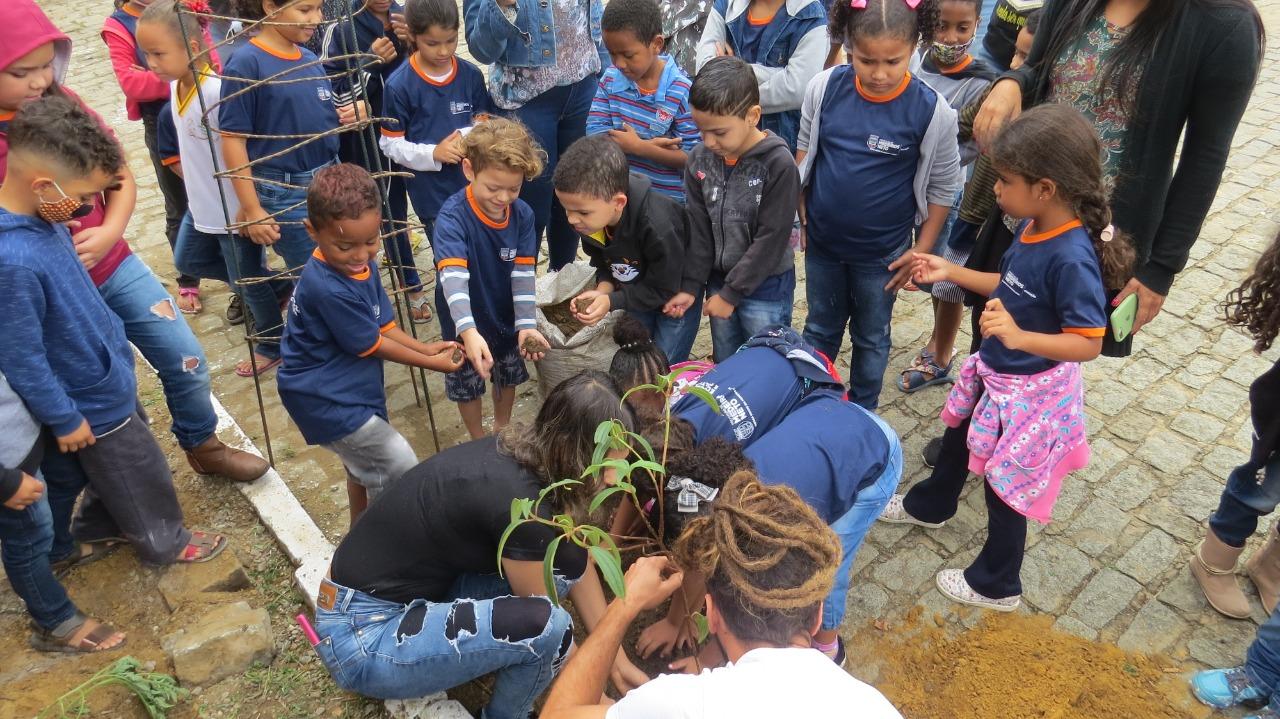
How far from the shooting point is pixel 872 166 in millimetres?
3797

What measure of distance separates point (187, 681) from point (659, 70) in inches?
131

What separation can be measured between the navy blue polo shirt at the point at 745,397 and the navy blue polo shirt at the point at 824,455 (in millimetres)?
71

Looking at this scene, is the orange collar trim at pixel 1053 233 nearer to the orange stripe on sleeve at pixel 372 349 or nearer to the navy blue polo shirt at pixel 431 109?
the orange stripe on sleeve at pixel 372 349

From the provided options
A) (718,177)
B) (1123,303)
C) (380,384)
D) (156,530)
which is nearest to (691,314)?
(718,177)

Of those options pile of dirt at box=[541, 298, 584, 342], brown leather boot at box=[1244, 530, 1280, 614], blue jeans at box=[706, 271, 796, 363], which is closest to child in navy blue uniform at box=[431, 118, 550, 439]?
pile of dirt at box=[541, 298, 584, 342]

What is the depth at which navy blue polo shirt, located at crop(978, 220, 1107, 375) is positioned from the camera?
112 inches

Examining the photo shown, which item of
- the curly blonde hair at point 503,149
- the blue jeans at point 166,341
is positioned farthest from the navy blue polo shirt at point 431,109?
the blue jeans at point 166,341

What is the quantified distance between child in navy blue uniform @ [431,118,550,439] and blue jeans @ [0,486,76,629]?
157 centimetres

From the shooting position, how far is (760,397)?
3035mm

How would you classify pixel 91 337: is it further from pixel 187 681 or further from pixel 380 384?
pixel 187 681

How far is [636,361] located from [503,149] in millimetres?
1017

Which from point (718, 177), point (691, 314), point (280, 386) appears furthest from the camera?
point (691, 314)

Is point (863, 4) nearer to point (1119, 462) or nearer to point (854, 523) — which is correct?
point (854, 523)

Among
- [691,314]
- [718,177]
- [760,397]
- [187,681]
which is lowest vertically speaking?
[187,681]
